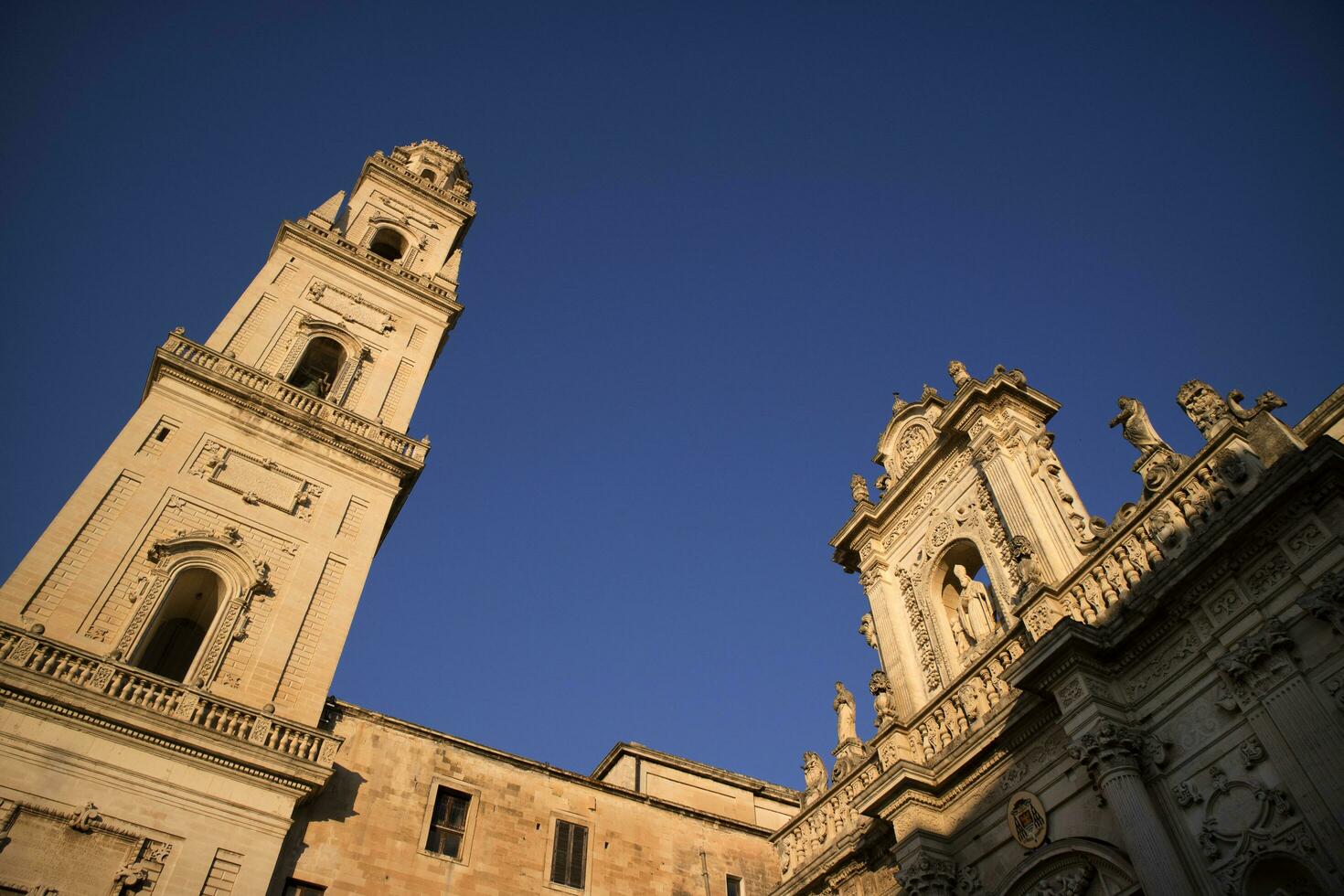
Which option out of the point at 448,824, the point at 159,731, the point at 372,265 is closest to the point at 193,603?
the point at 159,731

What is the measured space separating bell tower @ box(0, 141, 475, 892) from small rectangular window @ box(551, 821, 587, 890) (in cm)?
606

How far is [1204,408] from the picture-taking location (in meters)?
13.0

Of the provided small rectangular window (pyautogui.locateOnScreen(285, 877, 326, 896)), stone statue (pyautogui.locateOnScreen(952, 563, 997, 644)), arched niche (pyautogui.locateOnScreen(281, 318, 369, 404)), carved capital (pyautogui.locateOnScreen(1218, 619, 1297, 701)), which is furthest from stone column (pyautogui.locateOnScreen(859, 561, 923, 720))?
arched niche (pyautogui.locateOnScreen(281, 318, 369, 404))

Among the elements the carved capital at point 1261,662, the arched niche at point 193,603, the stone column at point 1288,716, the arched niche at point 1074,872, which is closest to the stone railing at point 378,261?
the arched niche at point 193,603

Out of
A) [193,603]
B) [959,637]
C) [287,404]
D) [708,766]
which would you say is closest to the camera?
[959,637]

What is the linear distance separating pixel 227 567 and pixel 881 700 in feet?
45.3

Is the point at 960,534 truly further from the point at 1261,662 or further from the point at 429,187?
the point at 429,187

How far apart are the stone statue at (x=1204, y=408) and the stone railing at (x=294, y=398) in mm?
18402

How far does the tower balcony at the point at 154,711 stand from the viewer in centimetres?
1571

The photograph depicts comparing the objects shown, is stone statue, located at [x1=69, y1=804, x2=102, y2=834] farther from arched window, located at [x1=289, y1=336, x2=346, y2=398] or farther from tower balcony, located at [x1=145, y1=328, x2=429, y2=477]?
arched window, located at [x1=289, y1=336, x2=346, y2=398]

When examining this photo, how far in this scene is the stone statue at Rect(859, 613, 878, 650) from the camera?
763 inches

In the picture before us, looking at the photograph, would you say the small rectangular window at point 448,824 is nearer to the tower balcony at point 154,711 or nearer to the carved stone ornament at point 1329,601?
the tower balcony at point 154,711

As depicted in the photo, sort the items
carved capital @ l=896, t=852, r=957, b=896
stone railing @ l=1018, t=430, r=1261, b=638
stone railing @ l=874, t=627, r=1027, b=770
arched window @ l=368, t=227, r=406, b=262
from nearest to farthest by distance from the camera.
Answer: stone railing @ l=1018, t=430, r=1261, b=638 < carved capital @ l=896, t=852, r=957, b=896 < stone railing @ l=874, t=627, r=1027, b=770 < arched window @ l=368, t=227, r=406, b=262

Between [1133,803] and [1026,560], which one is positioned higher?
[1026,560]
